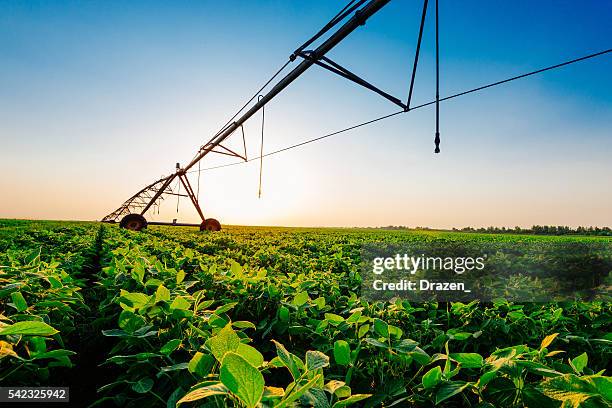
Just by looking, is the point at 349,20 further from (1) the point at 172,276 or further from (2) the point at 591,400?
(2) the point at 591,400

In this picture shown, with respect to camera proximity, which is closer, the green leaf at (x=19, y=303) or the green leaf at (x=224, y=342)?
the green leaf at (x=224, y=342)

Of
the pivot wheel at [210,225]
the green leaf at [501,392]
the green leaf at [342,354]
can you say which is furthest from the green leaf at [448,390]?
the pivot wheel at [210,225]

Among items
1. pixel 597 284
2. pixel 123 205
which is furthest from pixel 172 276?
pixel 123 205

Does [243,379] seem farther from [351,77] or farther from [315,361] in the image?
[351,77]

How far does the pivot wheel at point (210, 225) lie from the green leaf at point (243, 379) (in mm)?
19546

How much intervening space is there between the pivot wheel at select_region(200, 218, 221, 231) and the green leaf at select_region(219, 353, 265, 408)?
19.5 metres

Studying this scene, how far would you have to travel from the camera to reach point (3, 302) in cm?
177

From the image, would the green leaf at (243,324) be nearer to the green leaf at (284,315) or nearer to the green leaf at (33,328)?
the green leaf at (284,315)

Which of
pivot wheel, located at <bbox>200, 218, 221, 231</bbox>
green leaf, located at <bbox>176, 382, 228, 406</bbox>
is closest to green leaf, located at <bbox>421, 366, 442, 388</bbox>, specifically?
green leaf, located at <bbox>176, 382, 228, 406</bbox>

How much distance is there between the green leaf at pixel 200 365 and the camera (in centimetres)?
98

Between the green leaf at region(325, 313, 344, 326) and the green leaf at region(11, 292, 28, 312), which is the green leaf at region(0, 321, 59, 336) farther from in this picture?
the green leaf at region(325, 313, 344, 326)

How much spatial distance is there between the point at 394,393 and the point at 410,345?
9.0 inches

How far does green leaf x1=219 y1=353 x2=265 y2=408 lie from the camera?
69 cm

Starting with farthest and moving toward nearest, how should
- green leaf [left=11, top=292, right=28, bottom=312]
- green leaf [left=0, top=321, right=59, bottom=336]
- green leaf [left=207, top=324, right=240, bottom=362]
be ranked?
green leaf [left=11, top=292, right=28, bottom=312] → green leaf [left=0, top=321, right=59, bottom=336] → green leaf [left=207, top=324, right=240, bottom=362]
